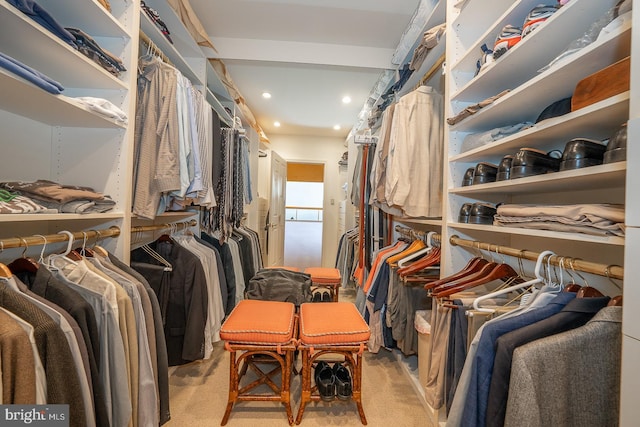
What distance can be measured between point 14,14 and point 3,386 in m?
0.98

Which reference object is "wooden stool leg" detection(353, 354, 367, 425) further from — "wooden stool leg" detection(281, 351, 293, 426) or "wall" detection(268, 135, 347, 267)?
"wall" detection(268, 135, 347, 267)

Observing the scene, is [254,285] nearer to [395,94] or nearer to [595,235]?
[595,235]

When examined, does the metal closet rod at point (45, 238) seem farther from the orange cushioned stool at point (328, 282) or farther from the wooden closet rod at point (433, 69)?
the wooden closet rod at point (433, 69)

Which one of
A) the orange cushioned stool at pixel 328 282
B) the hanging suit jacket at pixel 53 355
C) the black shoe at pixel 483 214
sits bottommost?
the orange cushioned stool at pixel 328 282

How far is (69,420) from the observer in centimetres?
70

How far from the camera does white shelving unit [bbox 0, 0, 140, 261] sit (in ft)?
3.46

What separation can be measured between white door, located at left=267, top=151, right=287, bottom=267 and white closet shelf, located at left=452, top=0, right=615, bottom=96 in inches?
122

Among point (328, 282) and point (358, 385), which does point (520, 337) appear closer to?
point (358, 385)

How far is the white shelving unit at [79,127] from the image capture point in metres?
1.05

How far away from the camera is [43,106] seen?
1.00 metres

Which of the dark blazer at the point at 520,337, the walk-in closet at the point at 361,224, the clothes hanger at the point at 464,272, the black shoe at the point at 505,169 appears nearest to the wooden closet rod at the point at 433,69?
the walk-in closet at the point at 361,224

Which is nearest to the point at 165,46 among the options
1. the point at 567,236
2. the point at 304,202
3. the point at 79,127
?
the point at 79,127

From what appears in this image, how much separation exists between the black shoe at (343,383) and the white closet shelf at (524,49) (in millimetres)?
1640

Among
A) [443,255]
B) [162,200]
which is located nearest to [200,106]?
[162,200]
